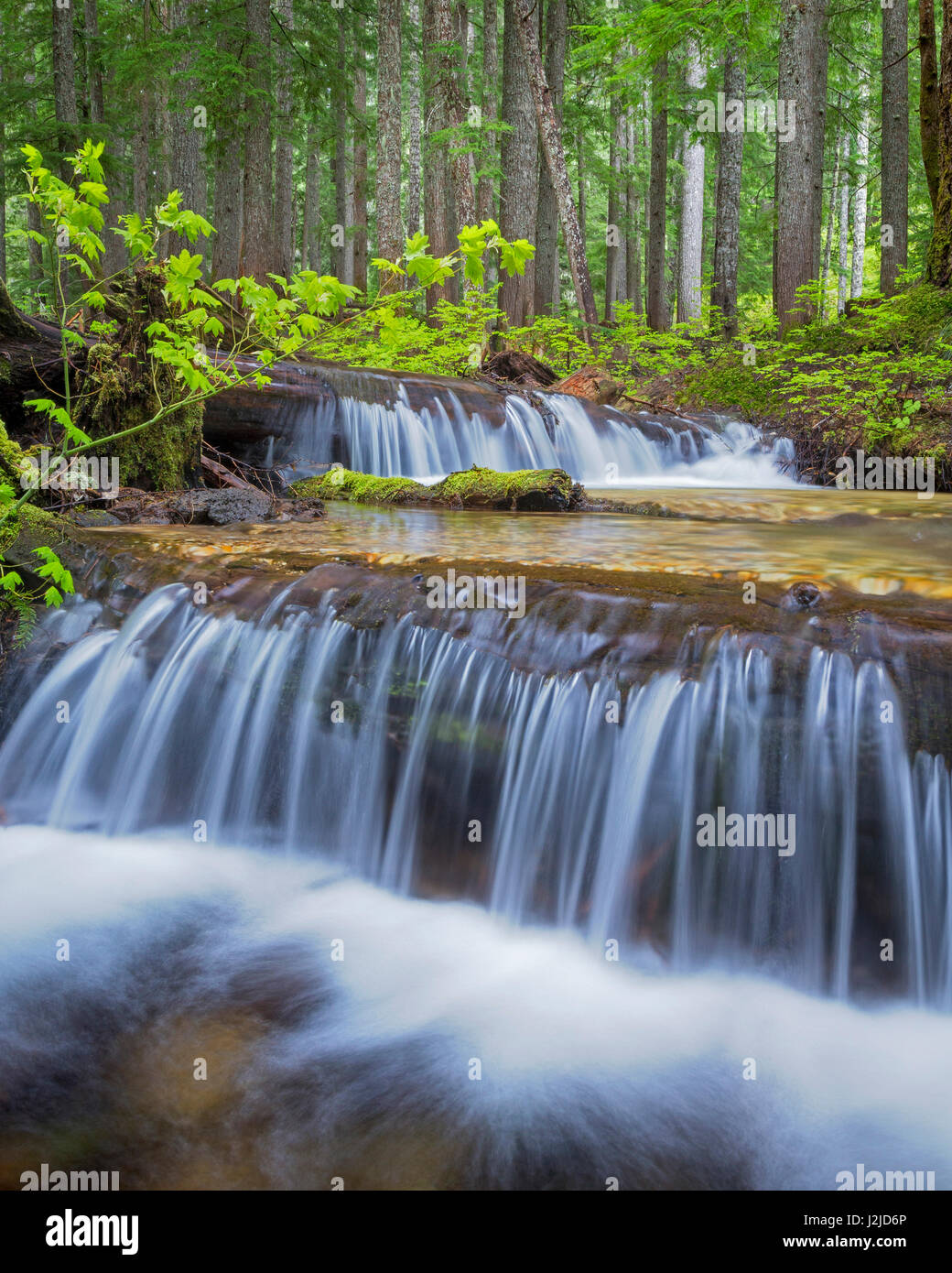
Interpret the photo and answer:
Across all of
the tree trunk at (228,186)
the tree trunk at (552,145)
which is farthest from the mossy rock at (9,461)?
the tree trunk at (552,145)

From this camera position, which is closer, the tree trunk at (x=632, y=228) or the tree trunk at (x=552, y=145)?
the tree trunk at (x=552, y=145)

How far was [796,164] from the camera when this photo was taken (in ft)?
43.8

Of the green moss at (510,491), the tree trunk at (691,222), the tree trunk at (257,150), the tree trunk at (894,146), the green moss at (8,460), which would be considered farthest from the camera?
the tree trunk at (691,222)

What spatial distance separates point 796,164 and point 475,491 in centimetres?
904

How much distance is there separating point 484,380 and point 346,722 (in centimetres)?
818

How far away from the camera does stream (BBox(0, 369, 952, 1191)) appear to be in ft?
9.50

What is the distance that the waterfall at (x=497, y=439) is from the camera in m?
9.20

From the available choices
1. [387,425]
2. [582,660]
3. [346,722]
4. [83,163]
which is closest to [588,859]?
[582,660]

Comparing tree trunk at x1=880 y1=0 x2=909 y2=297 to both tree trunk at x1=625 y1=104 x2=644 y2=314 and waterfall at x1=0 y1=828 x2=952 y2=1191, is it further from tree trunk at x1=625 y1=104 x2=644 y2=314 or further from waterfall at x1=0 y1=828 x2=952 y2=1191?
waterfall at x1=0 y1=828 x2=952 y2=1191

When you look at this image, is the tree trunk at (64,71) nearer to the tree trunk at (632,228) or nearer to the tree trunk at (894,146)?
the tree trunk at (894,146)

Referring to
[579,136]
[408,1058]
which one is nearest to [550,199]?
[579,136]

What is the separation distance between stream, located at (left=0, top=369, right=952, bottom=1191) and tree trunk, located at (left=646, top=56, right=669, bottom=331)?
13.9m

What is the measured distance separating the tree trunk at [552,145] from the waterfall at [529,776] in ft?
37.3

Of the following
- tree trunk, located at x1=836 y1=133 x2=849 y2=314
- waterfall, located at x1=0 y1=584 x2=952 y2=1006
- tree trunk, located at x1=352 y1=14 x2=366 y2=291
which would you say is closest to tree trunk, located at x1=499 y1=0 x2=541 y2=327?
tree trunk, located at x1=352 y1=14 x2=366 y2=291
